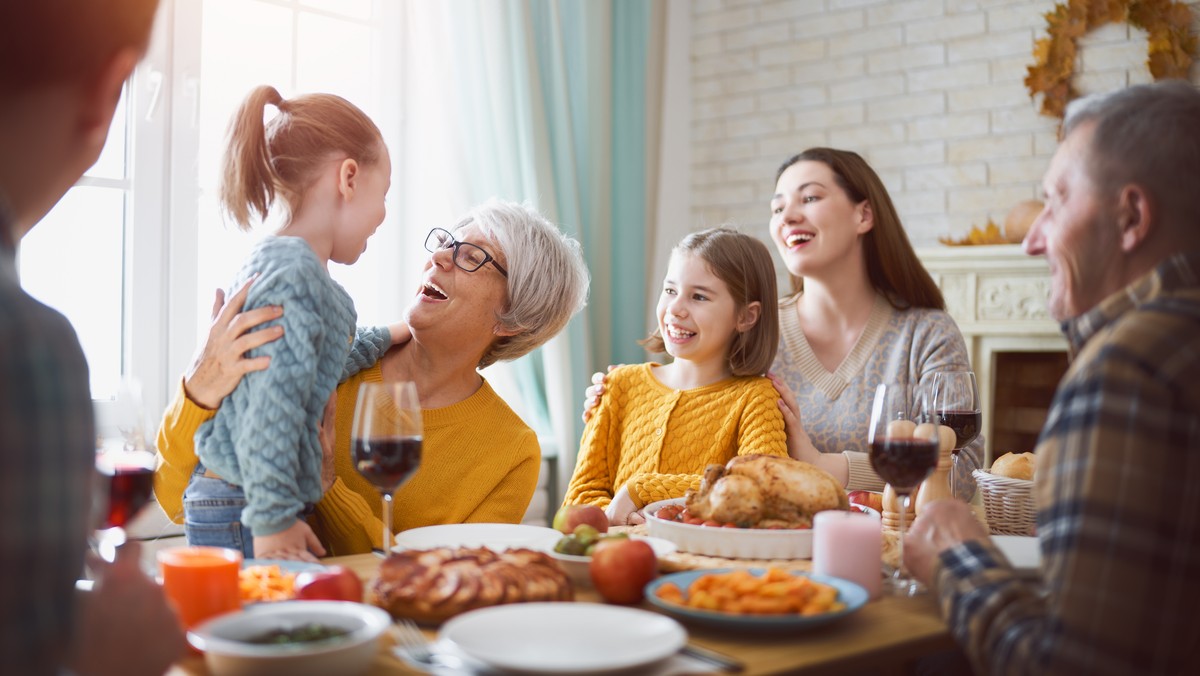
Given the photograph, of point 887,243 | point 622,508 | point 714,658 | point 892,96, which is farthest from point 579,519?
point 892,96

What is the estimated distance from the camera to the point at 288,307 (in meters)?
1.77

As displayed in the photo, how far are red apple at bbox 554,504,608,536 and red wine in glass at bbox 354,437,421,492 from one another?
0.34m

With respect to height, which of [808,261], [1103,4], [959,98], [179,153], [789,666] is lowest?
[789,666]

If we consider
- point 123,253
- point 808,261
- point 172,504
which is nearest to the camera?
point 172,504

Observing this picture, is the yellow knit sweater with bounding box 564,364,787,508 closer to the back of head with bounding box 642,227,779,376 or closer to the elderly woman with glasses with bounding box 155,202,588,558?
the back of head with bounding box 642,227,779,376

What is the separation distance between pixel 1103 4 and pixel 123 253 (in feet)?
12.3

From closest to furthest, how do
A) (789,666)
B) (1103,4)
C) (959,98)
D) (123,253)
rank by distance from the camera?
1. (789,666)
2. (123,253)
3. (1103,4)
4. (959,98)

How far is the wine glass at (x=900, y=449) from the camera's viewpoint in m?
1.45

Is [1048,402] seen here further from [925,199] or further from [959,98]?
[959,98]

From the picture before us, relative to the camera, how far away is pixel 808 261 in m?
2.85

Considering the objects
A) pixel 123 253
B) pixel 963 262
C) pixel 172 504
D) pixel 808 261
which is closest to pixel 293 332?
pixel 172 504

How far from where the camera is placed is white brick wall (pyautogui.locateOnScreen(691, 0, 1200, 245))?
14.7 ft

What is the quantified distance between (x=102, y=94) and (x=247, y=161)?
112 centimetres

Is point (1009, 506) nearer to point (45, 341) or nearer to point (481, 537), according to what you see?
point (481, 537)
